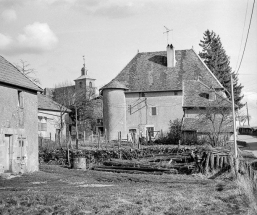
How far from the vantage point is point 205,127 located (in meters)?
45.9

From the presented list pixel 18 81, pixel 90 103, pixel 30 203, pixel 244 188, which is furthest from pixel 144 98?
pixel 30 203

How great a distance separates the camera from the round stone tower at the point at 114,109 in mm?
50812

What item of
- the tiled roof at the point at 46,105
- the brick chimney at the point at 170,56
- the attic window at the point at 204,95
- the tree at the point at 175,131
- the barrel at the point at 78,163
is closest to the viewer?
the barrel at the point at 78,163

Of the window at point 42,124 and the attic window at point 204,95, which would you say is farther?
the attic window at point 204,95

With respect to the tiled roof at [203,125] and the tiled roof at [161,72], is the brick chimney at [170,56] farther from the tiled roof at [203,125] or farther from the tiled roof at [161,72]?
the tiled roof at [203,125]

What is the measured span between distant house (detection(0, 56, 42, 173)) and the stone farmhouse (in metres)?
24.7

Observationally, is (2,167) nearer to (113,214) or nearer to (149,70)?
(113,214)

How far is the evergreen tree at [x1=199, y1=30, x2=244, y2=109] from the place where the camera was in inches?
2672

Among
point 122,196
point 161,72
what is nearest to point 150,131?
point 161,72

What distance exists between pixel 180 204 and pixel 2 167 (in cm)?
1182

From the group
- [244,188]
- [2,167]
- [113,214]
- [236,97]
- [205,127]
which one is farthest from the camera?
[236,97]

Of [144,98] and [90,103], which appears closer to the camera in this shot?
[144,98]

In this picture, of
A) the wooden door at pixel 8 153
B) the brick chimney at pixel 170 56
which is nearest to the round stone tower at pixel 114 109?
the brick chimney at pixel 170 56

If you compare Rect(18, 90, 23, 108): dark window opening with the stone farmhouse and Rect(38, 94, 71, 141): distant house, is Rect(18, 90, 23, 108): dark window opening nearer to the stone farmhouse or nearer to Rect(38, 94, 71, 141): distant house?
Rect(38, 94, 71, 141): distant house
